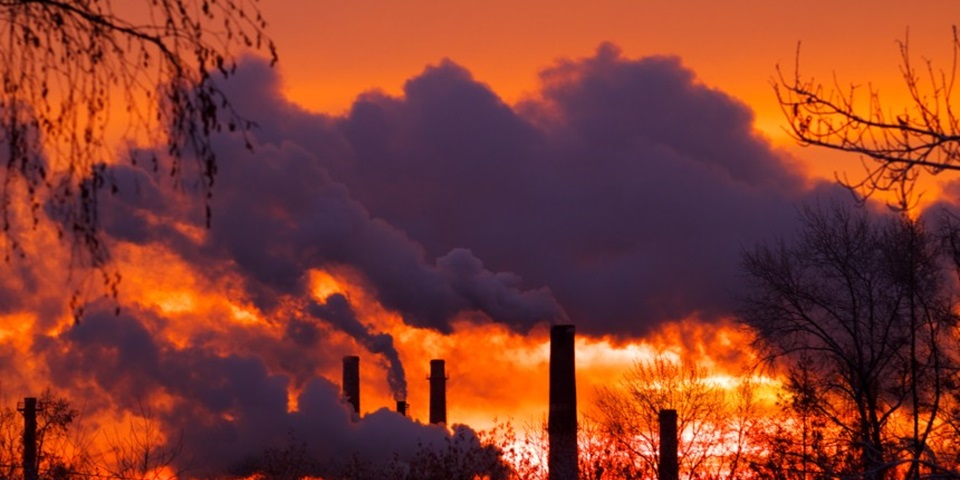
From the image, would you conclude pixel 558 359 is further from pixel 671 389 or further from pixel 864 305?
pixel 864 305

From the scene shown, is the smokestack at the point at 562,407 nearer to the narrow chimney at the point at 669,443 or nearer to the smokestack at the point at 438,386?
the narrow chimney at the point at 669,443

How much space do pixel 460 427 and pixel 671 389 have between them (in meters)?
8.52

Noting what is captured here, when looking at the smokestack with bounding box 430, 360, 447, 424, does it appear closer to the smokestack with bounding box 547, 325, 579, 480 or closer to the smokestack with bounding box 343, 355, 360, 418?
the smokestack with bounding box 343, 355, 360, 418

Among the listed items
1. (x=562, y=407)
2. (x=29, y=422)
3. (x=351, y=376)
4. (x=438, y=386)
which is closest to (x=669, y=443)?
(x=562, y=407)

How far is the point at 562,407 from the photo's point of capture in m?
36.0

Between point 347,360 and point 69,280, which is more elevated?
point 347,360

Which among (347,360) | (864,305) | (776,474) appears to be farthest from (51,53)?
(347,360)

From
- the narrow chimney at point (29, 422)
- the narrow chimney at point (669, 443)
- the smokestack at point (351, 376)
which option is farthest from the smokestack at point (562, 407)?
the narrow chimney at point (29, 422)

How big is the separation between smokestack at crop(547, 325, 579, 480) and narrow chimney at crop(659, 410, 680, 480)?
7.07 feet

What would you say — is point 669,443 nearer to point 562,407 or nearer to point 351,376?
point 562,407

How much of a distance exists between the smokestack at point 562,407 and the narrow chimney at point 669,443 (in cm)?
215

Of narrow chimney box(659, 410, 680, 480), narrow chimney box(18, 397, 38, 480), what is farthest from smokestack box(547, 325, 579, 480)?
narrow chimney box(18, 397, 38, 480)

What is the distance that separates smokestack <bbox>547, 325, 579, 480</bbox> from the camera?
3416cm

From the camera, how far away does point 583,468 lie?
1334 inches
